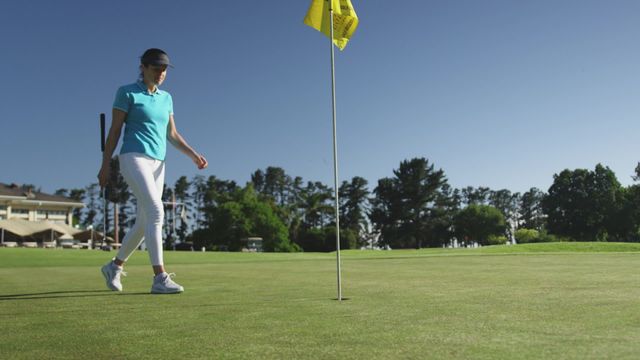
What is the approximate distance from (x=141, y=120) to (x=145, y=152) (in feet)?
1.25

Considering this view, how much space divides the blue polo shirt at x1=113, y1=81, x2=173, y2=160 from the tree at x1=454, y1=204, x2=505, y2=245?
11170 cm

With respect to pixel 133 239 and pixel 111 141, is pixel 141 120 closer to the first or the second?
pixel 111 141

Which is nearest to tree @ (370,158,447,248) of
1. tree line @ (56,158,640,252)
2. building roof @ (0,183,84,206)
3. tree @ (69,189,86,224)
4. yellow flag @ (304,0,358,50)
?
tree line @ (56,158,640,252)

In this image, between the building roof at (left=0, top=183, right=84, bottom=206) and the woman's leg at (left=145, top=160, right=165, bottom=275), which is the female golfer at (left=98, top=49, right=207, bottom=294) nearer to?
the woman's leg at (left=145, top=160, right=165, bottom=275)

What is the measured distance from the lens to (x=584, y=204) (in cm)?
9438

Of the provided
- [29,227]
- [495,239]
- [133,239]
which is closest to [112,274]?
[133,239]

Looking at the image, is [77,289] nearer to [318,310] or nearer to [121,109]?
[121,109]

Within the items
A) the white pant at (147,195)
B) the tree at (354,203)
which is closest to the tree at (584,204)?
the tree at (354,203)

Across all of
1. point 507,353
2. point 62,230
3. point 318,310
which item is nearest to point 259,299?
point 318,310

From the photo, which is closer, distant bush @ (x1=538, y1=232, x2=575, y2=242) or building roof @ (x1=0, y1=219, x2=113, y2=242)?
building roof @ (x1=0, y1=219, x2=113, y2=242)

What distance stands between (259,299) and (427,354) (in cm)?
293

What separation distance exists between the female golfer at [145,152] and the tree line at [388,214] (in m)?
78.5

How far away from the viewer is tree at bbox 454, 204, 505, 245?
375 feet

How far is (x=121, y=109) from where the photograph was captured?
249 inches
